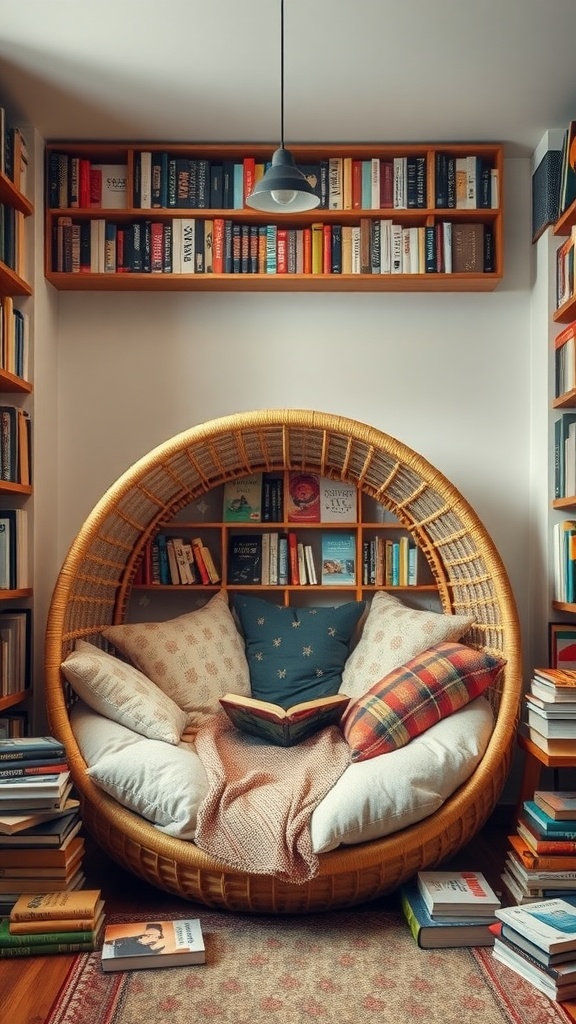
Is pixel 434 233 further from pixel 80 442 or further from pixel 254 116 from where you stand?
pixel 80 442

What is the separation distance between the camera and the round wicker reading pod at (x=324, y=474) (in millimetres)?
2557

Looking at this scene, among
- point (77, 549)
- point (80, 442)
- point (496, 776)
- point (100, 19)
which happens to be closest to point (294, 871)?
point (496, 776)

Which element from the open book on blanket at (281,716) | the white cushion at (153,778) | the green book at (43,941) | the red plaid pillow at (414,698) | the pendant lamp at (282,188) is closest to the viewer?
the green book at (43,941)

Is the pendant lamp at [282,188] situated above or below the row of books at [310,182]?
below

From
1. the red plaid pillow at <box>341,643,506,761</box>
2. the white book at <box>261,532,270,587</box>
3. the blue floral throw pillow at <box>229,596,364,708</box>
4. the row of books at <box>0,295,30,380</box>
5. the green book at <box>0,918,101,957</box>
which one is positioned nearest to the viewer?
the green book at <box>0,918,101,957</box>

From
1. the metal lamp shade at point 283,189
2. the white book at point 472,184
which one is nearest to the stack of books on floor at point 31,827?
the metal lamp shade at point 283,189

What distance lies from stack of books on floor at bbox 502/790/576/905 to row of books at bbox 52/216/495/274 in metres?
1.97

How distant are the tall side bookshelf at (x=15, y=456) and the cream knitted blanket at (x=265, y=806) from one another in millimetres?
734

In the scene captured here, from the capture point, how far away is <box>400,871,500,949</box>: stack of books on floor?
247cm

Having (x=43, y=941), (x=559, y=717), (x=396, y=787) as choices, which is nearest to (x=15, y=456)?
(x=43, y=941)

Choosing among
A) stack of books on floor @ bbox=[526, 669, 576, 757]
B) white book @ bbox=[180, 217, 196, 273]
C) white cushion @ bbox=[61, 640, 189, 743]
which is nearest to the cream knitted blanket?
white cushion @ bbox=[61, 640, 189, 743]

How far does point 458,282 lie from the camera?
11.8ft

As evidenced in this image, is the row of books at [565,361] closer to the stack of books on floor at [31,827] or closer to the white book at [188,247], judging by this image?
the white book at [188,247]

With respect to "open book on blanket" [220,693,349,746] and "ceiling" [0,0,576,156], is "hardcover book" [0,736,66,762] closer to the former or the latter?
"open book on blanket" [220,693,349,746]
